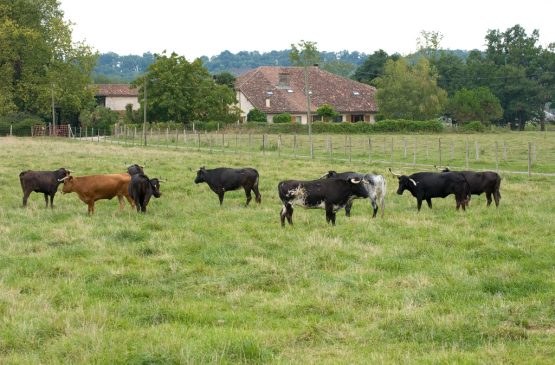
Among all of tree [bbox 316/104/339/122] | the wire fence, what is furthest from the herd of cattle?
tree [bbox 316/104/339/122]

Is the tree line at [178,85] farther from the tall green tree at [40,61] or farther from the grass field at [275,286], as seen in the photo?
the grass field at [275,286]

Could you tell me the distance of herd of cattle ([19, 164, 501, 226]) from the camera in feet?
51.4

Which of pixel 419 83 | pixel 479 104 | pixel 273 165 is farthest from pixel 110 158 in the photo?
pixel 479 104

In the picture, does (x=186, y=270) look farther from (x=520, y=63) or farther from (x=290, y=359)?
(x=520, y=63)

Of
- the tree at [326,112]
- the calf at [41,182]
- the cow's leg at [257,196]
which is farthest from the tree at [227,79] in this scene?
the calf at [41,182]

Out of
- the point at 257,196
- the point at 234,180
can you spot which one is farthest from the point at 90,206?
the point at 257,196

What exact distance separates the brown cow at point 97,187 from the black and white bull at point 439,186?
7.43 metres

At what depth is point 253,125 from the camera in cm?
6950

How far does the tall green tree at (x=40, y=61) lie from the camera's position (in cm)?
6569

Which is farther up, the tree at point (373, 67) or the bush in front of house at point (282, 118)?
the tree at point (373, 67)

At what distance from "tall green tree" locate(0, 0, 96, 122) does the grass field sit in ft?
171

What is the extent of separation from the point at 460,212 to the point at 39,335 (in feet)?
38.3

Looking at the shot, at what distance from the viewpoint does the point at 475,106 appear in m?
80.4

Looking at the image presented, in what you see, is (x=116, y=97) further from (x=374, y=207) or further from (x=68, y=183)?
(x=374, y=207)
